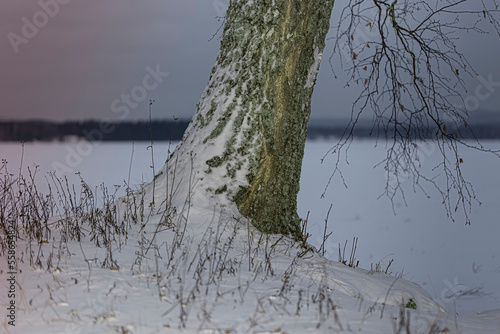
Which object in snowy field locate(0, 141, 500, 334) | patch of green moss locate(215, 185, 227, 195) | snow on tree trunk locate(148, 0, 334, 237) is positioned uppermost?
snow on tree trunk locate(148, 0, 334, 237)

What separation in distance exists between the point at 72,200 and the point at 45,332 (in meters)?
3.64

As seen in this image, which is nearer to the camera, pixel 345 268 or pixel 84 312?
pixel 84 312

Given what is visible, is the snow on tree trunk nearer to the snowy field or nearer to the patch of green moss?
the patch of green moss

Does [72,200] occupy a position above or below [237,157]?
below

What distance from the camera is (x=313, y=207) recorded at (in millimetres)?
22656

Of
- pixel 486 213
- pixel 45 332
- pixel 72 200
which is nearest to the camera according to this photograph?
pixel 45 332

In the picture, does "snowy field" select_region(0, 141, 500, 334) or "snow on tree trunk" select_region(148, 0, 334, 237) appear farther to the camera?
"snow on tree trunk" select_region(148, 0, 334, 237)

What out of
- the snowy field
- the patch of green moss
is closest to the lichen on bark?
the patch of green moss

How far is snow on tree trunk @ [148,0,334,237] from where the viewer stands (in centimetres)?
743

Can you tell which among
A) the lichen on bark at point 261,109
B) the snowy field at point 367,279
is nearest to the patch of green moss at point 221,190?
the lichen on bark at point 261,109

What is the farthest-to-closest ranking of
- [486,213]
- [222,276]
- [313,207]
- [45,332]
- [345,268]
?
1. [313,207]
2. [486,213]
3. [345,268]
4. [222,276]
5. [45,332]

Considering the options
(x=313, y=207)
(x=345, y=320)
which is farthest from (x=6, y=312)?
(x=313, y=207)

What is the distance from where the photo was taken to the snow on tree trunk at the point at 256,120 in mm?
7426

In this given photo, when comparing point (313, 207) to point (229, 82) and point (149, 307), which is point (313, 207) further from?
point (149, 307)
